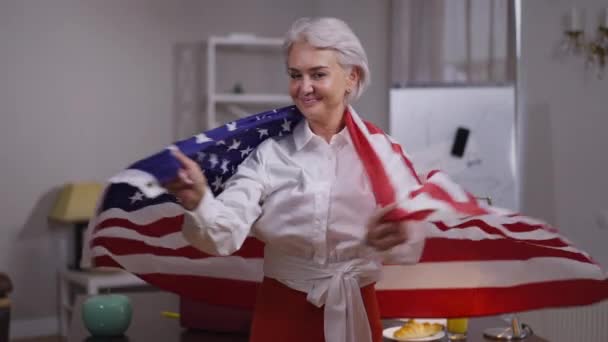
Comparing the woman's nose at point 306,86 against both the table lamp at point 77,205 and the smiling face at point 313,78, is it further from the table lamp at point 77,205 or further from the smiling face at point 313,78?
the table lamp at point 77,205

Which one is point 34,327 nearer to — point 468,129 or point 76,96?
point 76,96

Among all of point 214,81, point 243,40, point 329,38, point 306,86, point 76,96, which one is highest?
point 243,40

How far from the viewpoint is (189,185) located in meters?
1.65

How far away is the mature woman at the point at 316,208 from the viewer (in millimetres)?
1839

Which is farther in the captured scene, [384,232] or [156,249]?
[156,249]

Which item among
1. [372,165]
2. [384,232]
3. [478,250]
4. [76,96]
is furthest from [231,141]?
[76,96]

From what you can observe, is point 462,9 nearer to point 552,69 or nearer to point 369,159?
point 552,69

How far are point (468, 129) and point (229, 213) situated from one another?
3.26 meters

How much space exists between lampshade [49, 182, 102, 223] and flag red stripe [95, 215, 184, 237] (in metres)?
3.26

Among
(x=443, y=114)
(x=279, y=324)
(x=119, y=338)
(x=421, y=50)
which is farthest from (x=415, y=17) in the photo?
(x=279, y=324)

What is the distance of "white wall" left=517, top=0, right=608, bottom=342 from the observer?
171 inches

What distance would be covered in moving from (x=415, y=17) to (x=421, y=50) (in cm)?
23

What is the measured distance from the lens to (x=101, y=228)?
7.26ft

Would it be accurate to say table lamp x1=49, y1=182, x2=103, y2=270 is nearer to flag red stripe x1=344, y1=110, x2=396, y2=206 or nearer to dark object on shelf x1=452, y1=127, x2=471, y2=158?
dark object on shelf x1=452, y1=127, x2=471, y2=158
